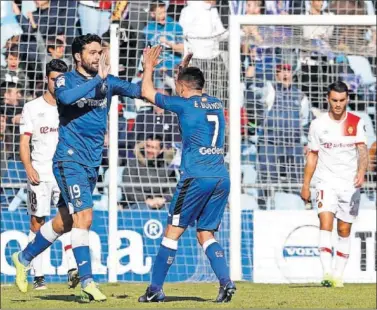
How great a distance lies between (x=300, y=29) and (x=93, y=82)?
638 cm

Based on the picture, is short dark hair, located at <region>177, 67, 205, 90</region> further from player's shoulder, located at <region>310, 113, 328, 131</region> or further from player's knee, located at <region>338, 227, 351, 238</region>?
player's knee, located at <region>338, 227, 351, 238</region>

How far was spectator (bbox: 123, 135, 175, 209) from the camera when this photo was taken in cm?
1541

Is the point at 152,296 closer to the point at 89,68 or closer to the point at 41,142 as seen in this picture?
the point at 89,68

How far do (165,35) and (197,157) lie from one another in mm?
6388

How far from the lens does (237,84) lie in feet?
46.1

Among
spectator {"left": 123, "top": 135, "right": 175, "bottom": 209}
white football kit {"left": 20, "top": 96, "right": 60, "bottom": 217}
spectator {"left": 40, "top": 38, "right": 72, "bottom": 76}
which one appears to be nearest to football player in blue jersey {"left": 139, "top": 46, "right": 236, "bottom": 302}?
white football kit {"left": 20, "top": 96, "right": 60, "bottom": 217}

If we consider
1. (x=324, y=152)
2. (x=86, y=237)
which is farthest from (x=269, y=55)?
(x=86, y=237)

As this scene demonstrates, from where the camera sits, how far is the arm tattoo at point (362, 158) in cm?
1244

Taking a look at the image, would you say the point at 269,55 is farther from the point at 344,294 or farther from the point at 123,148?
the point at 344,294

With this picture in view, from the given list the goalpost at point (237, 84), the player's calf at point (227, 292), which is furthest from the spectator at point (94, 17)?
the player's calf at point (227, 292)

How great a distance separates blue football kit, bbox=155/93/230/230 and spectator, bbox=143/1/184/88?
228 inches

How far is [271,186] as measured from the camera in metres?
15.4

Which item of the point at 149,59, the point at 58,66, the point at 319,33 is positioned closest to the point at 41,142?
the point at 58,66

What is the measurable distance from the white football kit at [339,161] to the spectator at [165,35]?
3573 mm
